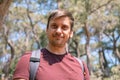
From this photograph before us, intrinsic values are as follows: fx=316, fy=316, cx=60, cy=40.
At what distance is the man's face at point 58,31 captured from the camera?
6.28 ft

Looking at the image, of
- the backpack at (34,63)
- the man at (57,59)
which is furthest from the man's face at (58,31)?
the backpack at (34,63)

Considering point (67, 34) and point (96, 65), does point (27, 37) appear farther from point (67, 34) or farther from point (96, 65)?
point (67, 34)

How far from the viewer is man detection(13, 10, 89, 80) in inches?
71.1

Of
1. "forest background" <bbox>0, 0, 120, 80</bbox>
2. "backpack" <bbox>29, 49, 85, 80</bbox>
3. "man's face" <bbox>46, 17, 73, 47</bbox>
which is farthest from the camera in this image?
"forest background" <bbox>0, 0, 120, 80</bbox>

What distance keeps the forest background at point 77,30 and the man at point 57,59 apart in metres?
9.97

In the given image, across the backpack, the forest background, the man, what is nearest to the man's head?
the man

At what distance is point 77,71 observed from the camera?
6.20ft

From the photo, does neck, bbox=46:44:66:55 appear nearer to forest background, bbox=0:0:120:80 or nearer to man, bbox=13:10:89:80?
man, bbox=13:10:89:80

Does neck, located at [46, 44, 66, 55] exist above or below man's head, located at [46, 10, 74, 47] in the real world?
below

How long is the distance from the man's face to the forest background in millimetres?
9966

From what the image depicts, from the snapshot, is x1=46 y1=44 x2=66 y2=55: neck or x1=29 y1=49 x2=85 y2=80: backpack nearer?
x1=29 y1=49 x2=85 y2=80: backpack

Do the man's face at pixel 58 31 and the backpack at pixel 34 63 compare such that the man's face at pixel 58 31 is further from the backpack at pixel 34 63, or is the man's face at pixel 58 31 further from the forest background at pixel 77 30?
the forest background at pixel 77 30

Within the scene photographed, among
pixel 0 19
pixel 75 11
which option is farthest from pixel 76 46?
pixel 0 19

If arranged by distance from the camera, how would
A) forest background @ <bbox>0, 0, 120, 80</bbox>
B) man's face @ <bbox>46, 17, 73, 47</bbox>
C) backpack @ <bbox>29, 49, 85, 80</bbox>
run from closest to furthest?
backpack @ <bbox>29, 49, 85, 80</bbox>
man's face @ <bbox>46, 17, 73, 47</bbox>
forest background @ <bbox>0, 0, 120, 80</bbox>
